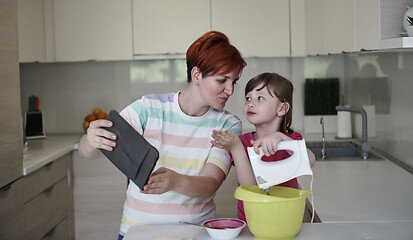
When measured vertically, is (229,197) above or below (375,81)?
below

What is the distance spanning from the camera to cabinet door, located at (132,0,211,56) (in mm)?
3625

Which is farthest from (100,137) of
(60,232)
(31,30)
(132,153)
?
(31,30)

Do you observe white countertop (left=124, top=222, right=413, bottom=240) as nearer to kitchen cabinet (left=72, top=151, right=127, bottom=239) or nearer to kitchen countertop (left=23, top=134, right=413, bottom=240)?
kitchen countertop (left=23, top=134, right=413, bottom=240)

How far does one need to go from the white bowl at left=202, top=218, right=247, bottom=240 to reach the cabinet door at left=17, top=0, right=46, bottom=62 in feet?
7.28

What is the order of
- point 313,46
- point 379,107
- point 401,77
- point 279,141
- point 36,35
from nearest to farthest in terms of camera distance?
point 279,141
point 401,77
point 379,107
point 313,46
point 36,35

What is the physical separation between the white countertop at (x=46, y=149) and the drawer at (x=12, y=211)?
12 centimetres

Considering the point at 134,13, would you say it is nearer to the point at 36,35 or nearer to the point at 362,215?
the point at 36,35

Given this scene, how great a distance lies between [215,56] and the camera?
171 cm

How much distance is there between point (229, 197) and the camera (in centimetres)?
344

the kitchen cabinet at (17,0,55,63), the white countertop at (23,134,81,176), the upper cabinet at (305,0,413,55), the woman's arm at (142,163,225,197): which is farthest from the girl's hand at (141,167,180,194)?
the kitchen cabinet at (17,0,55,63)

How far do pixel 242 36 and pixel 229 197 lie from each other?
1135 millimetres

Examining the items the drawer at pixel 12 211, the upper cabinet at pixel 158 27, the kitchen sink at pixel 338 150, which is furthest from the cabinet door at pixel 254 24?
the drawer at pixel 12 211

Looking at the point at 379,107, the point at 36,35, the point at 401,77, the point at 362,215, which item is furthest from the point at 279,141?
the point at 36,35

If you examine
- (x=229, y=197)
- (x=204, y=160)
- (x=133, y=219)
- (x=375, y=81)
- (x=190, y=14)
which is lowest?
(x=229, y=197)
